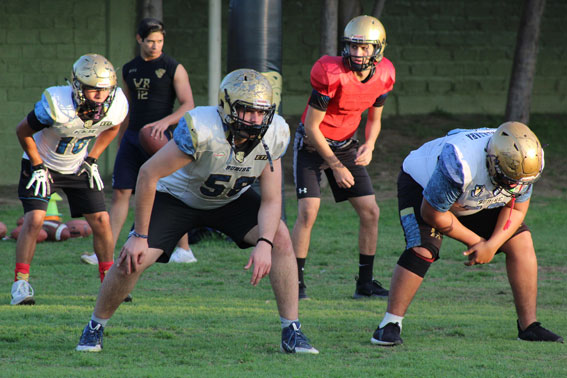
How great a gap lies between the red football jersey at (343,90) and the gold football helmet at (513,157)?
225cm

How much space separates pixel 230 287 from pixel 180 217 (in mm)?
2423

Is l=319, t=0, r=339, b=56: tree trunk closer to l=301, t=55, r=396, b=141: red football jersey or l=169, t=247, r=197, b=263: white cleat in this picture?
l=169, t=247, r=197, b=263: white cleat

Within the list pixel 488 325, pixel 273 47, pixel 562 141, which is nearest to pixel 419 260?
pixel 488 325

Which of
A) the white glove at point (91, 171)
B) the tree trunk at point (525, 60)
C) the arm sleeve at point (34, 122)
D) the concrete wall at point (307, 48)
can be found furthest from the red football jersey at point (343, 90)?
the tree trunk at point (525, 60)

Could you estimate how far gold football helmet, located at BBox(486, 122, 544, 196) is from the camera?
464cm

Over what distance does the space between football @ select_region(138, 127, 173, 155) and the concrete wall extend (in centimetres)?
757

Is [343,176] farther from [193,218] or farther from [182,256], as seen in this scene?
[182,256]

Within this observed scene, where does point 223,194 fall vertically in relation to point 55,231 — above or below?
above

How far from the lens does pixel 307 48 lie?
16844 mm

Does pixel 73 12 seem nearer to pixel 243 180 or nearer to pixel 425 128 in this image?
pixel 425 128

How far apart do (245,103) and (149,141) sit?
3382 mm

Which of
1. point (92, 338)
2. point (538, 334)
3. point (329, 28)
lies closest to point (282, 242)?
point (92, 338)

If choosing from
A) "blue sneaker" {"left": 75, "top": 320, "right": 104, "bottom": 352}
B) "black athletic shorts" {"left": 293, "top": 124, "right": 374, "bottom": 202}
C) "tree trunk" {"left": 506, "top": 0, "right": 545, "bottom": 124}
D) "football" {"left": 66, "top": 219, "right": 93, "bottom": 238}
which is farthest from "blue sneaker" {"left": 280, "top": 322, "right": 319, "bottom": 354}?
"tree trunk" {"left": 506, "top": 0, "right": 545, "bottom": 124}

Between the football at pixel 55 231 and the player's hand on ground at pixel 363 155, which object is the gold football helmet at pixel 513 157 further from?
the football at pixel 55 231
